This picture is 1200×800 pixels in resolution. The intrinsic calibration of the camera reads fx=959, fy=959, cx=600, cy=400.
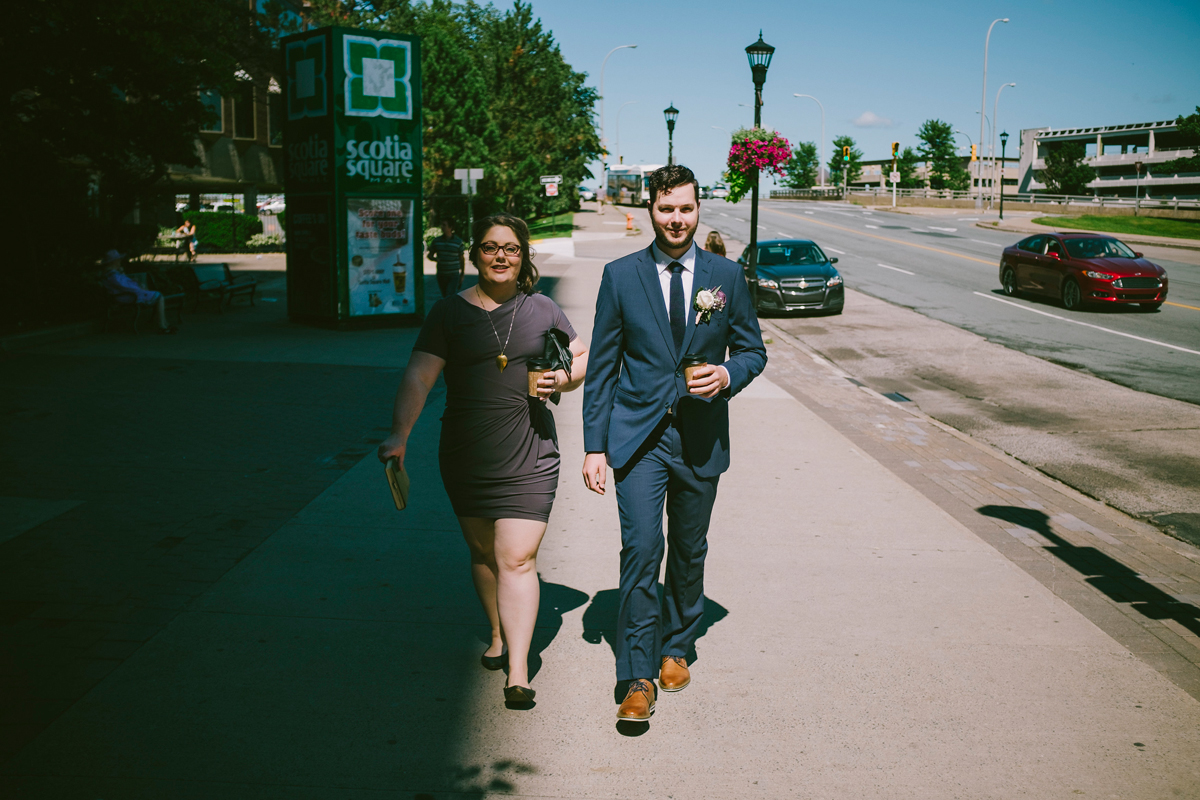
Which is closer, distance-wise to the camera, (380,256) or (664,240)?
(664,240)

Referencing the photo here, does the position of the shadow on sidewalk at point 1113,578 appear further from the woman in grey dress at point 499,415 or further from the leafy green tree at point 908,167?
the leafy green tree at point 908,167

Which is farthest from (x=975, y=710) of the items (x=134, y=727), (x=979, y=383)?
(x=979, y=383)

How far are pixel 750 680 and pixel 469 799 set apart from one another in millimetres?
1395

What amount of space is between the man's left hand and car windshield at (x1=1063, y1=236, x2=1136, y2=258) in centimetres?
1987

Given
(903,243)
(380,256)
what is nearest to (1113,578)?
(380,256)

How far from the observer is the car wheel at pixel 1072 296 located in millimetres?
20016

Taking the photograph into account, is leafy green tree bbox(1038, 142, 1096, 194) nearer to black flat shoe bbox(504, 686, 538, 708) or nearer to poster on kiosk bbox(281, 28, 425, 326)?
poster on kiosk bbox(281, 28, 425, 326)

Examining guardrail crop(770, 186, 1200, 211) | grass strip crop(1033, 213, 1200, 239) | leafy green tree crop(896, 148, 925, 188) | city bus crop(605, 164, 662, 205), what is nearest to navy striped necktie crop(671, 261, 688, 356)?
grass strip crop(1033, 213, 1200, 239)

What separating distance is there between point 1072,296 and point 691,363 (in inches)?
762

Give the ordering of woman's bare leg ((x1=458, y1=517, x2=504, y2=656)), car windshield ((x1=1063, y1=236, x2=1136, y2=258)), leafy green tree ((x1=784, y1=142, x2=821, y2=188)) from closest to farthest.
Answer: woman's bare leg ((x1=458, y1=517, x2=504, y2=656))
car windshield ((x1=1063, y1=236, x2=1136, y2=258))
leafy green tree ((x1=784, y1=142, x2=821, y2=188))

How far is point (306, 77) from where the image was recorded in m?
15.5

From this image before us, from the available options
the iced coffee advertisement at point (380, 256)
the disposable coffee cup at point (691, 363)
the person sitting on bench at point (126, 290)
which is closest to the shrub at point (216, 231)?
the person sitting on bench at point (126, 290)

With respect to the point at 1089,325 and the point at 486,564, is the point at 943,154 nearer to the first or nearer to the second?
the point at 1089,325

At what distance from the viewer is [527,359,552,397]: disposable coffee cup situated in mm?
3627
